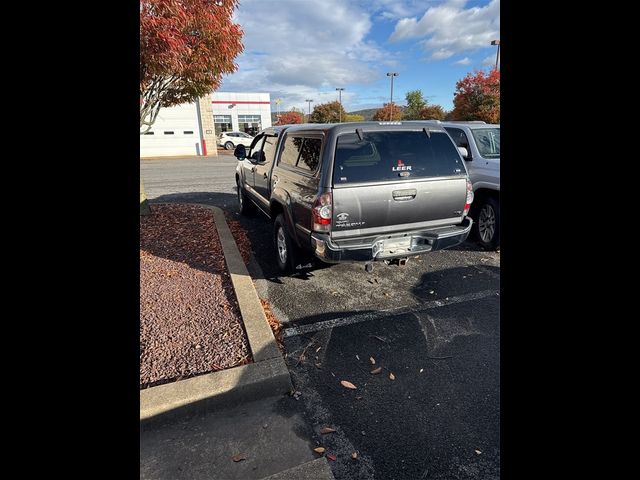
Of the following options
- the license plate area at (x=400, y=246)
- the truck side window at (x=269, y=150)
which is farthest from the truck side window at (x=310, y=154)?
the truck side window at (x=269, y=150)

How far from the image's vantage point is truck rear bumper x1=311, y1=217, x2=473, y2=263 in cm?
396

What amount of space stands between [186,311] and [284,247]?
5.37 ft

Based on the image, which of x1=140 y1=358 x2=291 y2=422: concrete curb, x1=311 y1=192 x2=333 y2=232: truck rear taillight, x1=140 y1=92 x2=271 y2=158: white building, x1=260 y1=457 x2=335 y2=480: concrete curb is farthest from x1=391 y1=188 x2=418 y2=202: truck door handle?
x1=140 y1=92 x2=271 y2=158: white building

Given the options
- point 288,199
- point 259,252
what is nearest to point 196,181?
point 259,252

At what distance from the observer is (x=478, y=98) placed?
28016 millimetres

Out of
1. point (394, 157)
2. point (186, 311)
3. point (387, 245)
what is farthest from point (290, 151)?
point (186, 311)

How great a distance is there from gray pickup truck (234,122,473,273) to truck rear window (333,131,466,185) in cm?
1

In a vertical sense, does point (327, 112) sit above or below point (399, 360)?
above

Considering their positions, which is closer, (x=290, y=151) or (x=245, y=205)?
(x=290, y=151)

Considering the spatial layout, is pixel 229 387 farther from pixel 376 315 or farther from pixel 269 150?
pixel 269 150

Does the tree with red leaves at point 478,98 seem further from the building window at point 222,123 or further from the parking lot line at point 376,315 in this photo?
the building window at point 222,123
